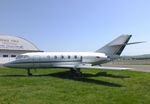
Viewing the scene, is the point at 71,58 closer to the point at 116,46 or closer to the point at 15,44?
the point at 116,46

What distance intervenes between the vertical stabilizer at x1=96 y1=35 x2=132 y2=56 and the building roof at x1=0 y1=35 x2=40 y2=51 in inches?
1380

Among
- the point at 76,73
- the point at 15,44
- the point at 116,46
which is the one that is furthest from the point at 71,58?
the point at 15,44

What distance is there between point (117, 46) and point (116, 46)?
0.36 ft

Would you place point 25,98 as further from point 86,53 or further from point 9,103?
point 86,53

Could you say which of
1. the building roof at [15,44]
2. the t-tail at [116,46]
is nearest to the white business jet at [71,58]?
the t-tail at [116,46]

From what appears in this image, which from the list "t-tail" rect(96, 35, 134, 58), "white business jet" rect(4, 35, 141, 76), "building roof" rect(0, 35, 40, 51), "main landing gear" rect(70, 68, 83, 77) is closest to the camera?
"main landing gear" rect(70, 68, 83, 77)

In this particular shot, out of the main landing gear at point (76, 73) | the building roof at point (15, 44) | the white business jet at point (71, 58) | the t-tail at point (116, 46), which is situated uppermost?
the building roof at point (15, 44)

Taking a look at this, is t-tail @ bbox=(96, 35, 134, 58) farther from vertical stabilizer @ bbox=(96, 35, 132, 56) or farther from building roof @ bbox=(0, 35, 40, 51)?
building roof @ bbox=(0, 35, 40, 51)

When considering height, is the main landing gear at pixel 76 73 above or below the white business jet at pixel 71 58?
below

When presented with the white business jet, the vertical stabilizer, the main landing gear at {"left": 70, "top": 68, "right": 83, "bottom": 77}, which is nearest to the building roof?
the white business jet

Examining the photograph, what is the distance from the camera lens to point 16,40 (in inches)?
2379

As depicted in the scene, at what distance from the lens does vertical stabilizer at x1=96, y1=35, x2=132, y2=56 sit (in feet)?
89.0

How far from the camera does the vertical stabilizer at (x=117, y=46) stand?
27125 millimetres

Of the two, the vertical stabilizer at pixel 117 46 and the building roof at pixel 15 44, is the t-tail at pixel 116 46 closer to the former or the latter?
the vertical stabilizer at pixel 117 46
